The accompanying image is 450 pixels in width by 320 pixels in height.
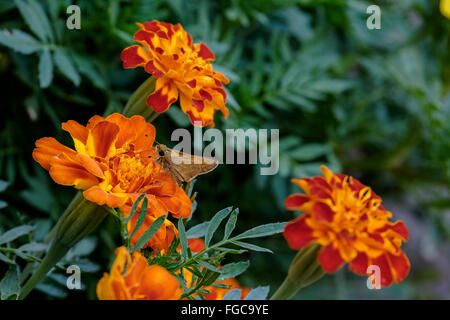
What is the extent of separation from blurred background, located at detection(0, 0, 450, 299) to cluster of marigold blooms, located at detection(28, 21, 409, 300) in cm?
14

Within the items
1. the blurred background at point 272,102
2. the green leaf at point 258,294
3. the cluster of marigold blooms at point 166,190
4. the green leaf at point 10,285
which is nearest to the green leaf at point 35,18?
the blurred background at point 272,102

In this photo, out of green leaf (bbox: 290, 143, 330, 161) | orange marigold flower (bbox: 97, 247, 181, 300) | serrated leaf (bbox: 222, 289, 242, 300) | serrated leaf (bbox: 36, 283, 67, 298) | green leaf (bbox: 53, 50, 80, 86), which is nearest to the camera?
orange marigold flower (bbox: 97, 247, 181, 300)

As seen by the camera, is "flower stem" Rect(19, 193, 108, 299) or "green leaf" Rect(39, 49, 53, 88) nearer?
"flower stem" Rect(19, 193, 108, 299)

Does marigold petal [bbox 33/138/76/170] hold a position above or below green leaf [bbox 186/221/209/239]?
above

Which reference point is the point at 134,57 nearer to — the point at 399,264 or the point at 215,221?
the point at 215,221

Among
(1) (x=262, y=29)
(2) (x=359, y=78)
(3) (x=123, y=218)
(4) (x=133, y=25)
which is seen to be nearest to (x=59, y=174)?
(3) (x=123, y=218)

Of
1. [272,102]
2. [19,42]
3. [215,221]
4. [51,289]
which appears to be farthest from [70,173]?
[272,102]

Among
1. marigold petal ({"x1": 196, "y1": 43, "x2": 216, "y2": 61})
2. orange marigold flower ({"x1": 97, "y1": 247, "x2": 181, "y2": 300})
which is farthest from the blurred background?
orange marigold flower ({"x1": 97, "y1": 247, "x2": 181, "y2": 300})

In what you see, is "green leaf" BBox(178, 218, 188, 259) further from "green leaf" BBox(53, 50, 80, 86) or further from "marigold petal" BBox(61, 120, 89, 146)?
"green leaf" BBox(53, 50, 80, 86)

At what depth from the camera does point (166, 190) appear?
0.47 metres

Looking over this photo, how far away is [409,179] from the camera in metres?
1.23

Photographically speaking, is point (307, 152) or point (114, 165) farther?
point (307, 152)

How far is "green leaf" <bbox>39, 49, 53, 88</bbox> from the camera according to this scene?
0.68 metres

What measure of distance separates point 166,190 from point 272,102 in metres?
0.50
